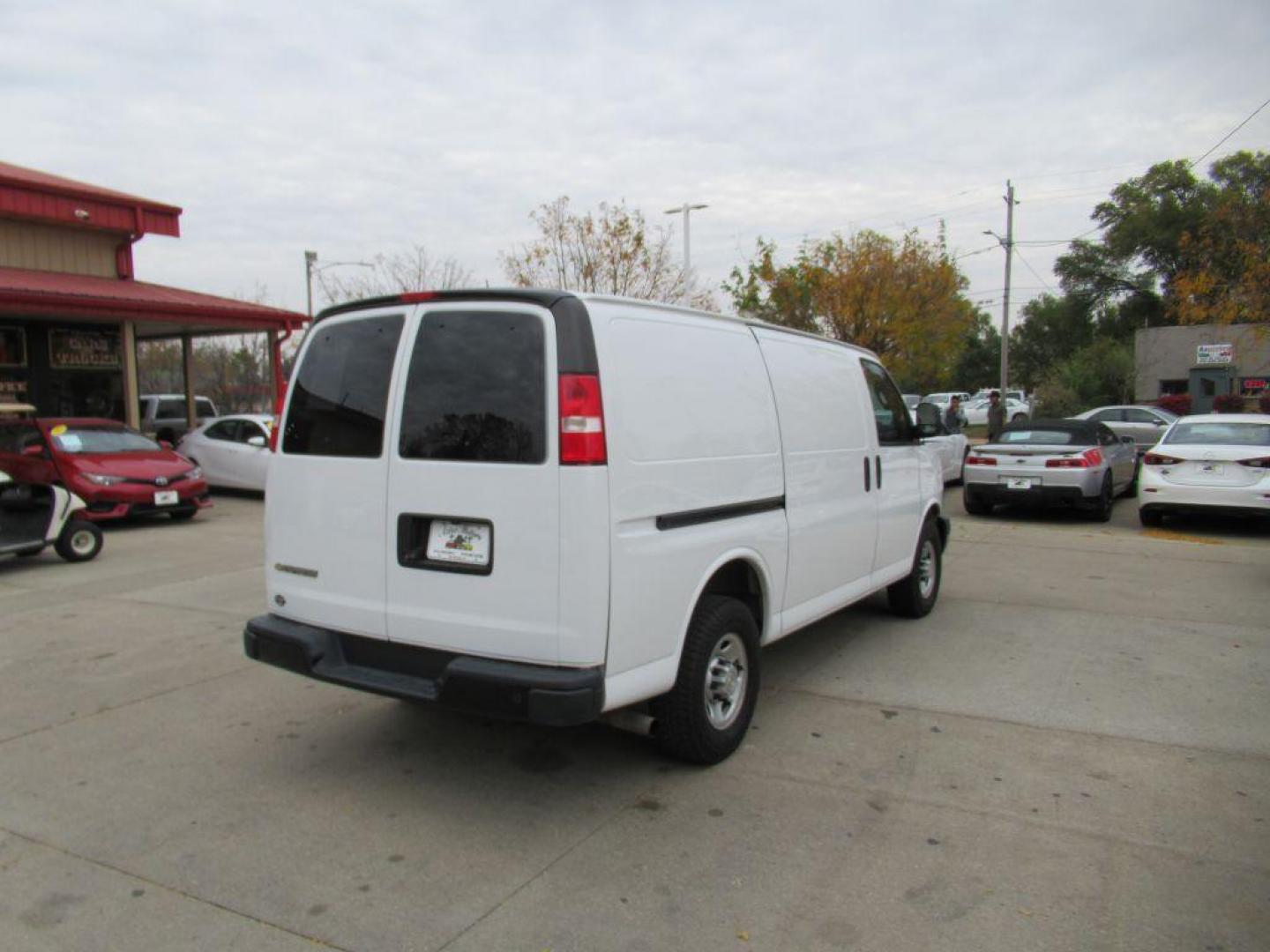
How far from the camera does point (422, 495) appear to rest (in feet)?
11.8

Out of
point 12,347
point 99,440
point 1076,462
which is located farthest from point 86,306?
point 1076,462

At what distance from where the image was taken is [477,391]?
11.6 feet

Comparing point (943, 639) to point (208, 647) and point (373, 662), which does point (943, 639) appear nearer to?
point (373, 662)

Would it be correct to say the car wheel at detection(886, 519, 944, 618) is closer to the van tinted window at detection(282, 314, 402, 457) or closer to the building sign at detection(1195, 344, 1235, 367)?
the van tinted window at detection(282, 314, 402, 457)

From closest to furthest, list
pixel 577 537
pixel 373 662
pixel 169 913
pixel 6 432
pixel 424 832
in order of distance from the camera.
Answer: pixel 169 913 → pixel 577 537 → pixel 424 832 → pixel 373 662 → pixel 6 432

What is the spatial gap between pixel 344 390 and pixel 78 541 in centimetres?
720

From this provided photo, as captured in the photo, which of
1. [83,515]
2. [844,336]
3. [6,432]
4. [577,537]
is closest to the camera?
[577,537]

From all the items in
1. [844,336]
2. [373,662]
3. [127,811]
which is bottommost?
[127,811]

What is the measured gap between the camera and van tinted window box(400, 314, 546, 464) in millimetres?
3422

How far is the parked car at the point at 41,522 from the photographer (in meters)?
8.84

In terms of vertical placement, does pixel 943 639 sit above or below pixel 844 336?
below

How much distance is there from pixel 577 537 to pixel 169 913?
→ 1.82 m

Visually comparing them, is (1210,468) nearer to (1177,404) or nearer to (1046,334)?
(1177,404)

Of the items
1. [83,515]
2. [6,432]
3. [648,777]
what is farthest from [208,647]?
[6,432]
